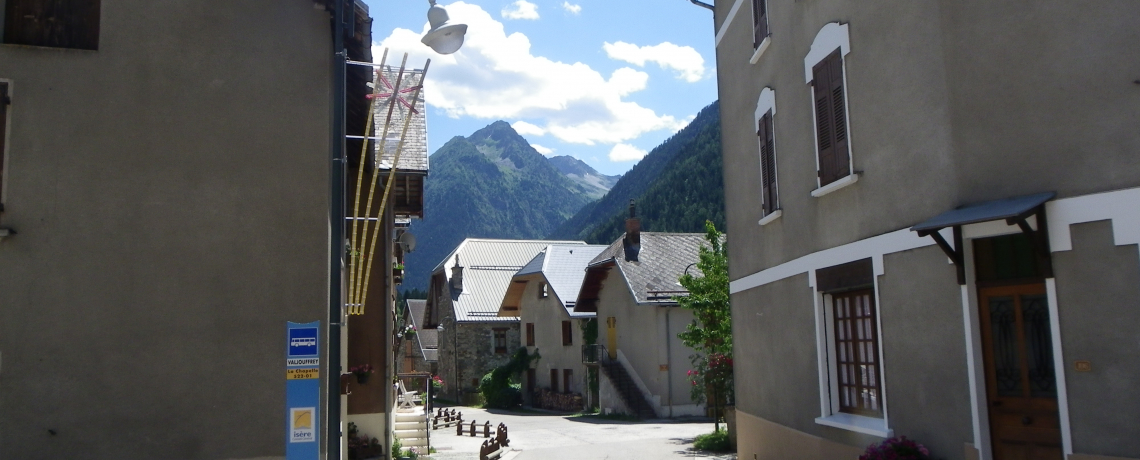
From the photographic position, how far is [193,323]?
29.6 ft

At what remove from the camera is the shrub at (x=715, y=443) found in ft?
66.0

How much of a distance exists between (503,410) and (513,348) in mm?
7824

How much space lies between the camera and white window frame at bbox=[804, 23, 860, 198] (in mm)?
10312

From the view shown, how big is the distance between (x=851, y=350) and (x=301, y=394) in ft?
20.9

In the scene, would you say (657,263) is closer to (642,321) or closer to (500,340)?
(642,321)

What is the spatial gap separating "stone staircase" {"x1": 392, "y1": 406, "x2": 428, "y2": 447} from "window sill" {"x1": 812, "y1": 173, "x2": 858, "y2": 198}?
13257 millimetres

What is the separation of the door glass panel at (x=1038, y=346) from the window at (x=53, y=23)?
9285 millimetres

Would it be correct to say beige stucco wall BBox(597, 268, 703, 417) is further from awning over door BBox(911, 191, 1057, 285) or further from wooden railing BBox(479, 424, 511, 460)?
awning over door BBox(911, 191, 1057, 285)

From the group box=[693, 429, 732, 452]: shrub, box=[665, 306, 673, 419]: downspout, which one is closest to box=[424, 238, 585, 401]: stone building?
box=[665, 306, 673, 419]: downspout

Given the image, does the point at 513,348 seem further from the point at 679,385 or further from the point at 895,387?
the point at 895,387

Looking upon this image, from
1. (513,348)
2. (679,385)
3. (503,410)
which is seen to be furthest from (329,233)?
(513,348)

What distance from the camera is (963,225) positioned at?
816 centimetres

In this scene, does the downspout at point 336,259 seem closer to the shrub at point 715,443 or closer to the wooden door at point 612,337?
the shrub at point 715,443

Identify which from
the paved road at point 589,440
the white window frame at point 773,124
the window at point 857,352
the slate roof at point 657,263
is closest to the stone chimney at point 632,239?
the slate roof at point 657,263
